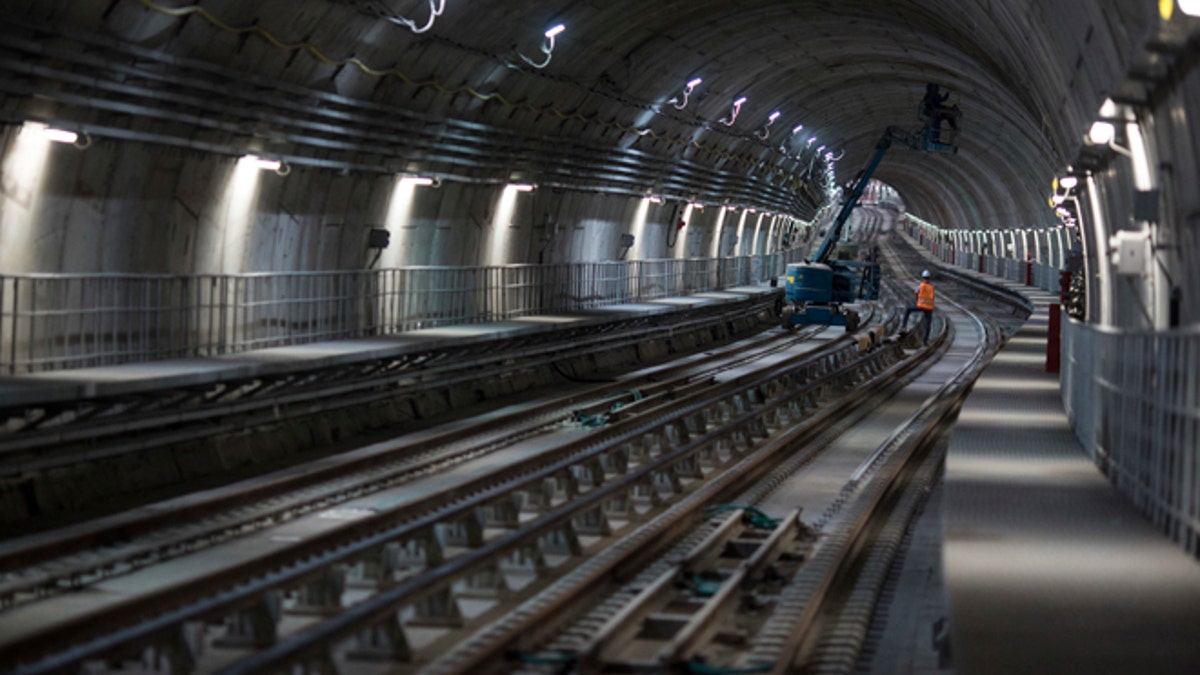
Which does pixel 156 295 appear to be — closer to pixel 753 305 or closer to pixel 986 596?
pixel 986 596

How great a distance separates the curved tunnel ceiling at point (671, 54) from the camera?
1619cm

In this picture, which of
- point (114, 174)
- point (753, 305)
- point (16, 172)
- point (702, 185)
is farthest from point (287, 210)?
point (753, 305)

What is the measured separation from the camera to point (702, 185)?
1660 inches

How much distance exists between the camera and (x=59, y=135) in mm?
15125

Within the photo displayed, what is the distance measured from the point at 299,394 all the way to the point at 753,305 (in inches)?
1261

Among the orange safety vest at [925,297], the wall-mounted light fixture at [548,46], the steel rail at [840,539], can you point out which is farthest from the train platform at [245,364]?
the orange safety vest at [925,297]

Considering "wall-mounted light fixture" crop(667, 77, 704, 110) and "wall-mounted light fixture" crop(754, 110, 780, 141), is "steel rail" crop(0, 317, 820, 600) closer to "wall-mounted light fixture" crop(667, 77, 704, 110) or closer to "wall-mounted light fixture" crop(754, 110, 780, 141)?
"wall-mounted light fixture" crop(667, 77, 704, 110)

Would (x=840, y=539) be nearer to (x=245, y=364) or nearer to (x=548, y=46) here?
(x=245, y=364)

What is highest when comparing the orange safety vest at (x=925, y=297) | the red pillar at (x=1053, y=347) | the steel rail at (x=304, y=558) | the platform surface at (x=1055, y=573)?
the orange safety vest at (x=925, y=297)

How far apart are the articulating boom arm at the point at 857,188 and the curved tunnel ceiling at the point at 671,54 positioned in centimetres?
147

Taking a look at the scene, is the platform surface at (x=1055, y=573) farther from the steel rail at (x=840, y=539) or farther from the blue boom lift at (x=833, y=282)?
the blue boom lift at (x=833, y=282)

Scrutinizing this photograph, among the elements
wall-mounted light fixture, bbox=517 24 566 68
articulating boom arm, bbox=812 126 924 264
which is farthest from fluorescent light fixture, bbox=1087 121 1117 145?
articulating boom arm, bbox=812 126 924 264

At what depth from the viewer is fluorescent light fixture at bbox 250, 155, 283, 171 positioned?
62.1ft

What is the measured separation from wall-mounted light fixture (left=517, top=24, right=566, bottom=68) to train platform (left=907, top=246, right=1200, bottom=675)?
11.5 meters
